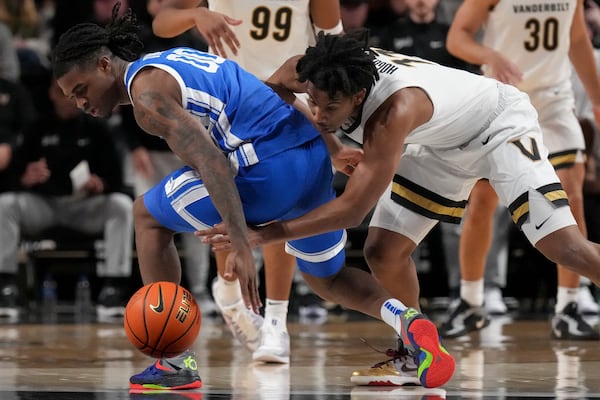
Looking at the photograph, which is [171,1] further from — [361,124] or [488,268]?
[488,268]

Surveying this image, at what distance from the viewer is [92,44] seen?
4.30m

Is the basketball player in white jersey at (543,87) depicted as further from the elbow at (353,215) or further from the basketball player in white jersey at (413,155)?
the elbow at (353,215)

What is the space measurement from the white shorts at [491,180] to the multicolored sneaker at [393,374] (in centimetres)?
57

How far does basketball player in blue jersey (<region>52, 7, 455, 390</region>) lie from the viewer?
4.19 metres

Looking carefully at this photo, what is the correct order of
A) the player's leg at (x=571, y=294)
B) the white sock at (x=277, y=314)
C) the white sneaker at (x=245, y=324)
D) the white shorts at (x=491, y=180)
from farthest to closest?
1. the player's leg at (x=571, y=294)
2. the white sneaker at (x=245, y=324)
3. the white sock at (x=277, y=314)
4. the white shorts at (x=491, y=180)

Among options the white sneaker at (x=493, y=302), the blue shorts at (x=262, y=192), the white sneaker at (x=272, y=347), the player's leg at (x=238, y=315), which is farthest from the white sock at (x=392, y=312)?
the white sneaker at (x=493, y=302)

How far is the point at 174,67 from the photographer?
13.9 ft

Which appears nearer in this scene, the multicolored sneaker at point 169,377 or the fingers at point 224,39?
the multicolored sneaker at point 169,377

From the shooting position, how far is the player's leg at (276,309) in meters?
5.25

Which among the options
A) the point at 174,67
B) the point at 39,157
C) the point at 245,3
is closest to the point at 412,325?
the point at 174,67

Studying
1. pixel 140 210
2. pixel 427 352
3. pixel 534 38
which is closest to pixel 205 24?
pixel 140 210

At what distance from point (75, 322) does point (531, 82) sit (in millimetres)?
3664

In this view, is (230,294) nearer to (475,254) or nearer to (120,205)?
(475,254)

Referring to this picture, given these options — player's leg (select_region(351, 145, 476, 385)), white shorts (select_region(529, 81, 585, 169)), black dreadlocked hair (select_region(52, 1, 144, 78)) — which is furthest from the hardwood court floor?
black dreadlocked hair (select_region(52, 1, 144, 78))
